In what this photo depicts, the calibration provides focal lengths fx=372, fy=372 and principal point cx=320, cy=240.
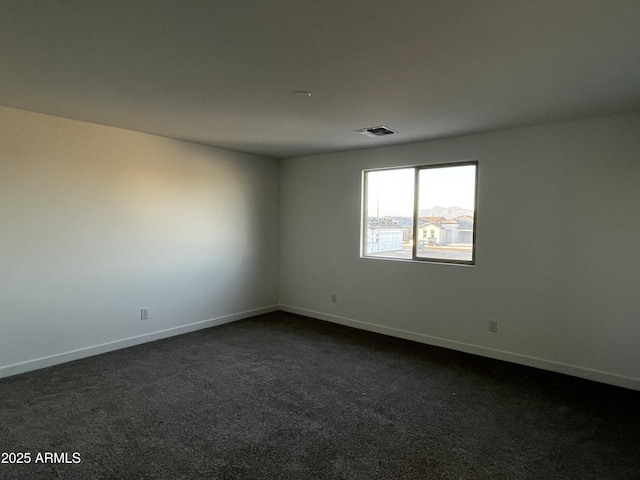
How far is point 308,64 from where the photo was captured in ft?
7.58

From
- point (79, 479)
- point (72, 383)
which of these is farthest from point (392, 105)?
point (72, 383)

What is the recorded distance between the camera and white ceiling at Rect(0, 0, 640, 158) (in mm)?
1751

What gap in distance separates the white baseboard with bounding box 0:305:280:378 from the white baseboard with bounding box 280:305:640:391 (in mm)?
1319

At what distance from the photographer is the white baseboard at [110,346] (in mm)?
3396

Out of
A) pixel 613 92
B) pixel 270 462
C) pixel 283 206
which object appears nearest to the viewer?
pixel 270 462

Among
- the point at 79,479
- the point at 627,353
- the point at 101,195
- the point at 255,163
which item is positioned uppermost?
the point at 255,163

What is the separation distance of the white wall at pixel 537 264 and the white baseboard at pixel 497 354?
Result: 0.01m

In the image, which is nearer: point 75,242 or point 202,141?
point 75,242

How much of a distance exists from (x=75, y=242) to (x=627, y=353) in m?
5.26

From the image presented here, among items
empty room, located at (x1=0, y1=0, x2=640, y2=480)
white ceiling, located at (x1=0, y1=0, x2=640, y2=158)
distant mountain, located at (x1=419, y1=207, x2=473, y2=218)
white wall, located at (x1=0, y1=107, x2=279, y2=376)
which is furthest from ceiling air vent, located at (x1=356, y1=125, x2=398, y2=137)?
white wall, located at (x1=0, y1=107, x2=279, y2=376)

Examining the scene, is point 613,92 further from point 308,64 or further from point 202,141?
point 202,141

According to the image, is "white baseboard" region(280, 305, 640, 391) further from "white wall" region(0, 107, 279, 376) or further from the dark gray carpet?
"white wall" region(0, 107, 279, 376)

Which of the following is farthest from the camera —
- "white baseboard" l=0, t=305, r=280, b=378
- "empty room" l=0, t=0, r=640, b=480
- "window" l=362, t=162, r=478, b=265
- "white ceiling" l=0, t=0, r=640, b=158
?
"window" l=362, t=162, r=478, b=265

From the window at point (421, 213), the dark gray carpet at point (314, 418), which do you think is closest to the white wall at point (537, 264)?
the window at point (421, 213)
